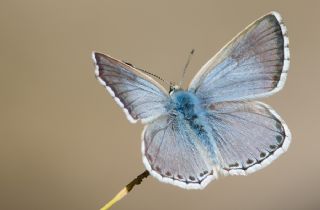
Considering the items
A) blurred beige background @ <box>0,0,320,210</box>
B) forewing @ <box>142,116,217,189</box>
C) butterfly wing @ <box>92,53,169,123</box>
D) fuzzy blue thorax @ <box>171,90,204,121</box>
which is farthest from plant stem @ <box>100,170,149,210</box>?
blurred beige background @ <box>0,0,320,210</box>

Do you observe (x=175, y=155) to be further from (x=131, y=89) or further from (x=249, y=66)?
(x=249, y=66)

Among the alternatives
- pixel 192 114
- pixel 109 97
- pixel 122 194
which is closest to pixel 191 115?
pixel 192 114

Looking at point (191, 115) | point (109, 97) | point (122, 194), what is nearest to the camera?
point (122, 194)

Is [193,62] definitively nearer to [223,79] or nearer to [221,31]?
[221,31]

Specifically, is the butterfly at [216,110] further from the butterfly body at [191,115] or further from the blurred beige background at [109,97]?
the blurred beige background at [109,97]

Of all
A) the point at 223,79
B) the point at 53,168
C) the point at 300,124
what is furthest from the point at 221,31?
the point at 223,79

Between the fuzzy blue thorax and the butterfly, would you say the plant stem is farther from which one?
the fuzzy blue thorax
